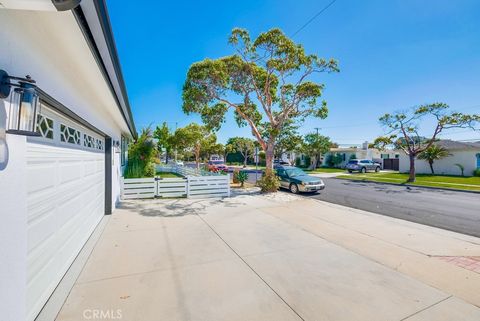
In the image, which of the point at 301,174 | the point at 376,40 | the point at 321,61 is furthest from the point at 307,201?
the point at 376,40

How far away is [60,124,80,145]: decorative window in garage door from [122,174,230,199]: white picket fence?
552 centimetres

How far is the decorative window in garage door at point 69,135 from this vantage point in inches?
134

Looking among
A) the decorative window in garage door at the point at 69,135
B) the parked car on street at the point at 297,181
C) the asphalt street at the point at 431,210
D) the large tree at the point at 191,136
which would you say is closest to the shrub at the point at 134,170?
the parked car on street at the point at 297,181

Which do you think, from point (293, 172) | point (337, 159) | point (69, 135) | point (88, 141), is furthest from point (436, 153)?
point (69, 135)

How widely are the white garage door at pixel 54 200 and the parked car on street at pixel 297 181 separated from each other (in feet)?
31.5

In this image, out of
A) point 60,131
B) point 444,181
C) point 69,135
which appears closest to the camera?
point 60,131

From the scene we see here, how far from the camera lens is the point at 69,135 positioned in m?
3.71

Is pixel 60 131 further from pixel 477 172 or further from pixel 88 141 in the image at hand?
pixel 477 172

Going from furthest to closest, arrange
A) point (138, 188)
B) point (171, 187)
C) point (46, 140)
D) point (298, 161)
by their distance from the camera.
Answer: point (298, 161)
point (171, 187)
point (138, 188)
point (46, 140)

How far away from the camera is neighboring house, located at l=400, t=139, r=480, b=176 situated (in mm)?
21672

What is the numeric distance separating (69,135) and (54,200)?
4.16ft

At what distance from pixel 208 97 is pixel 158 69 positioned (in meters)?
3.19

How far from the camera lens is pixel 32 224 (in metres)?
2.39

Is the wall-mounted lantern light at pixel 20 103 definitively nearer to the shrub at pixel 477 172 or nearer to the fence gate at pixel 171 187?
the fence gate at pixel 171 187
